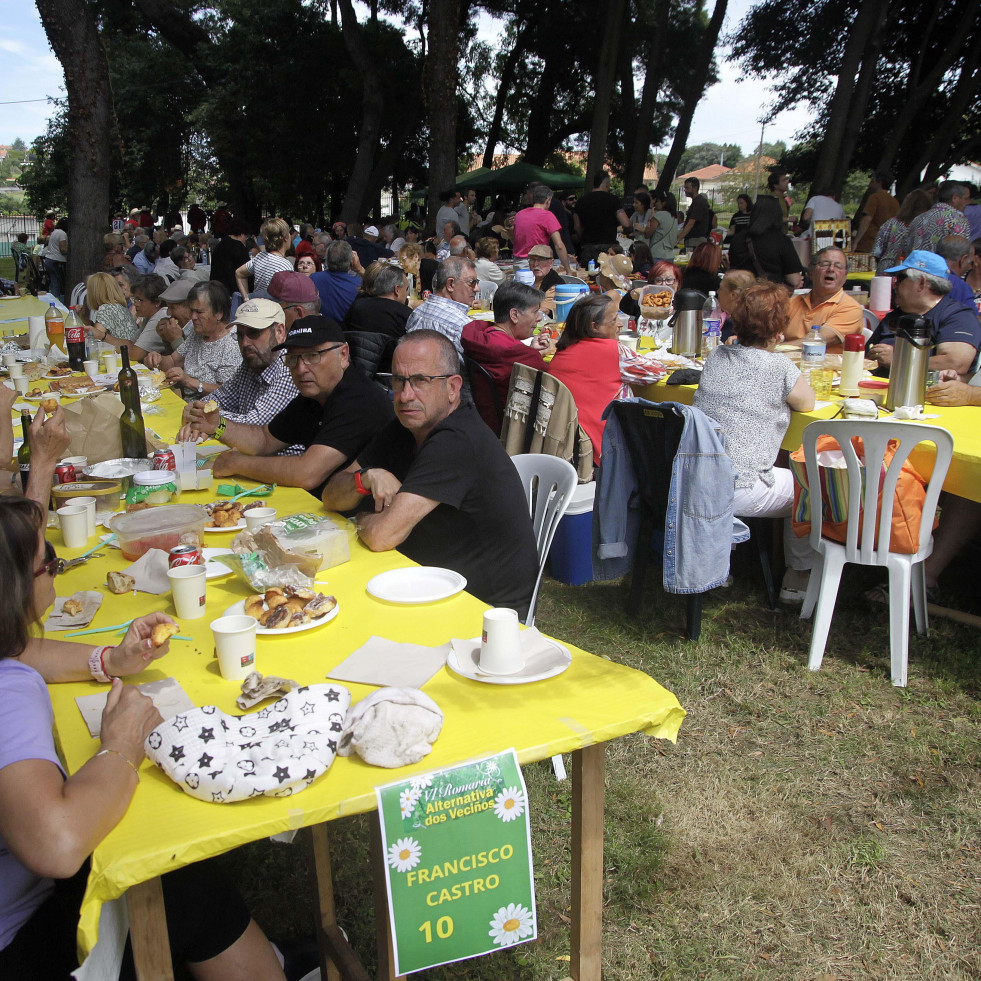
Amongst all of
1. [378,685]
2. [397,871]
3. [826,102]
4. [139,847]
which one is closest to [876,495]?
[378,685]

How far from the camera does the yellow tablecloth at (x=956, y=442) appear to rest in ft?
10.7

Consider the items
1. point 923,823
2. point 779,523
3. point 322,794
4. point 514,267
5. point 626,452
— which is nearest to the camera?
point 322,794

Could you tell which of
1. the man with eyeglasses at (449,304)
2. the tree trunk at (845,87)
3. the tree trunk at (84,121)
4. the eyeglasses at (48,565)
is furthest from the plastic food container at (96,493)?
the tree trunk at (845,87)

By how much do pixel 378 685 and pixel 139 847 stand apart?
0.57 m

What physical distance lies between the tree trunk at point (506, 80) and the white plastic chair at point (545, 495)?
26.9m

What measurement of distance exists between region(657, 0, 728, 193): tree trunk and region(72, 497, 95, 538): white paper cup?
1775 centimetres

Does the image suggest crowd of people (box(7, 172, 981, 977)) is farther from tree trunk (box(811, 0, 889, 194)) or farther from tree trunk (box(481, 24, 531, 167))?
tree trunk (box(481, 24, 531, 167))

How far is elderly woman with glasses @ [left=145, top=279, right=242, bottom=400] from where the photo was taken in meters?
5.40

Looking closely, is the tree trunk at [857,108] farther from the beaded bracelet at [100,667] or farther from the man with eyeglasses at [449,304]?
the beaded bracelet at [100,667]

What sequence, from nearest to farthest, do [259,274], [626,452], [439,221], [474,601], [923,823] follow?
[474,601] → [923,823] → [626,452] → [259,274] → [439,221]

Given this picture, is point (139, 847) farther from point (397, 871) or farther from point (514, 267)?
point (514, 267)

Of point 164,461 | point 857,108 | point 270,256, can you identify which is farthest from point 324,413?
point 857,108

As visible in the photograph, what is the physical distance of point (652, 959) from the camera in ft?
7.32

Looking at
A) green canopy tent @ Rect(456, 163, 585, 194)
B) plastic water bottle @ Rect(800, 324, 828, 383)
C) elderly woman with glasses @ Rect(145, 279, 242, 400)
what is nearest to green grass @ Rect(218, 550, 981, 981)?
plastic water bottle @ Rect(800, 324, 828, 383)
